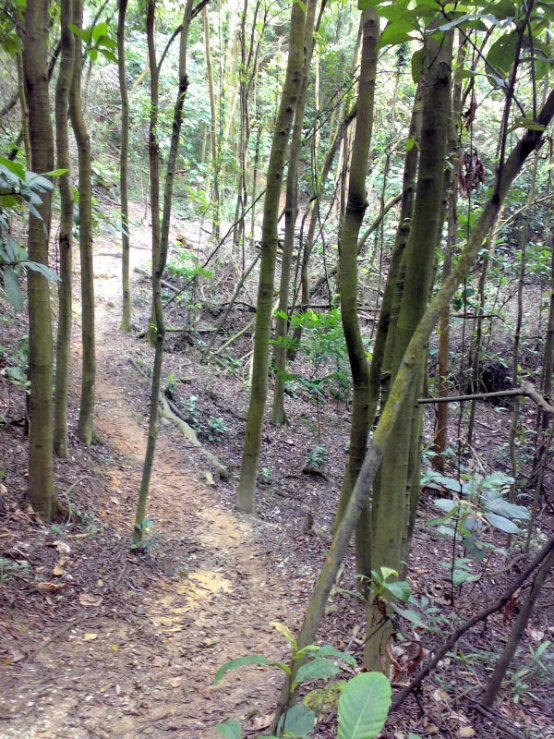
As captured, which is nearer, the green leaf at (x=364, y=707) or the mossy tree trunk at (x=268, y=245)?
the green leaf at (x=364, y=707)

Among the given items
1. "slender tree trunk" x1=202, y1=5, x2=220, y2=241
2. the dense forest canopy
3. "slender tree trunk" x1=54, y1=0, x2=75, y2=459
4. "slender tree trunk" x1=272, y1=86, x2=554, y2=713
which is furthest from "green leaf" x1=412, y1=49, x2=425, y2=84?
"slender tree trunk" x1=202, y1=5, x2=220, y2=241

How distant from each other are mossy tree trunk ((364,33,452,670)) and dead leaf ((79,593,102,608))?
1.94m

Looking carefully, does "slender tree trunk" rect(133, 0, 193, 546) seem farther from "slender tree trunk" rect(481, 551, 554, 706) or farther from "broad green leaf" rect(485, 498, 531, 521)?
"slender tree trunk" rect(481, 551, 554, 706)

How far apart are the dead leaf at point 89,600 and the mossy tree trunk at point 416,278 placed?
1.94m

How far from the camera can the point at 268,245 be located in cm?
519

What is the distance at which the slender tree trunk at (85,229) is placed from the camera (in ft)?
15.1

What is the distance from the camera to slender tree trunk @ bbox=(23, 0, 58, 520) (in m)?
3.44

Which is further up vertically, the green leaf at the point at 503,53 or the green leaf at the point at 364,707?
the green leaf at the point at 503,53

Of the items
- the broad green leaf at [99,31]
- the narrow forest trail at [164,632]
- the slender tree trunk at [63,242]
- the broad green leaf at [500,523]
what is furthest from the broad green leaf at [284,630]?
the slender tree trunk at [63,242]

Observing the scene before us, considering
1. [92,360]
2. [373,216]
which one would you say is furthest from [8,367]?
[373,216]

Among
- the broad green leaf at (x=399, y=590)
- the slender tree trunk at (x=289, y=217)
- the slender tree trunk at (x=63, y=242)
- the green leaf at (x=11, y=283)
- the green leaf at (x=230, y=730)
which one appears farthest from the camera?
the slender tree trunk at (x=289, y=217)

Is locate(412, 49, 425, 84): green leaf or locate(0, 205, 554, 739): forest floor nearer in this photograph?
locate(412, 49, 425, 84): green leaf

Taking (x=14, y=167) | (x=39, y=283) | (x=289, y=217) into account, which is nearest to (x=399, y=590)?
(x=14, y=167)

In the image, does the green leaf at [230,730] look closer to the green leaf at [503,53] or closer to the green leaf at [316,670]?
the green leaf at [316,670]
